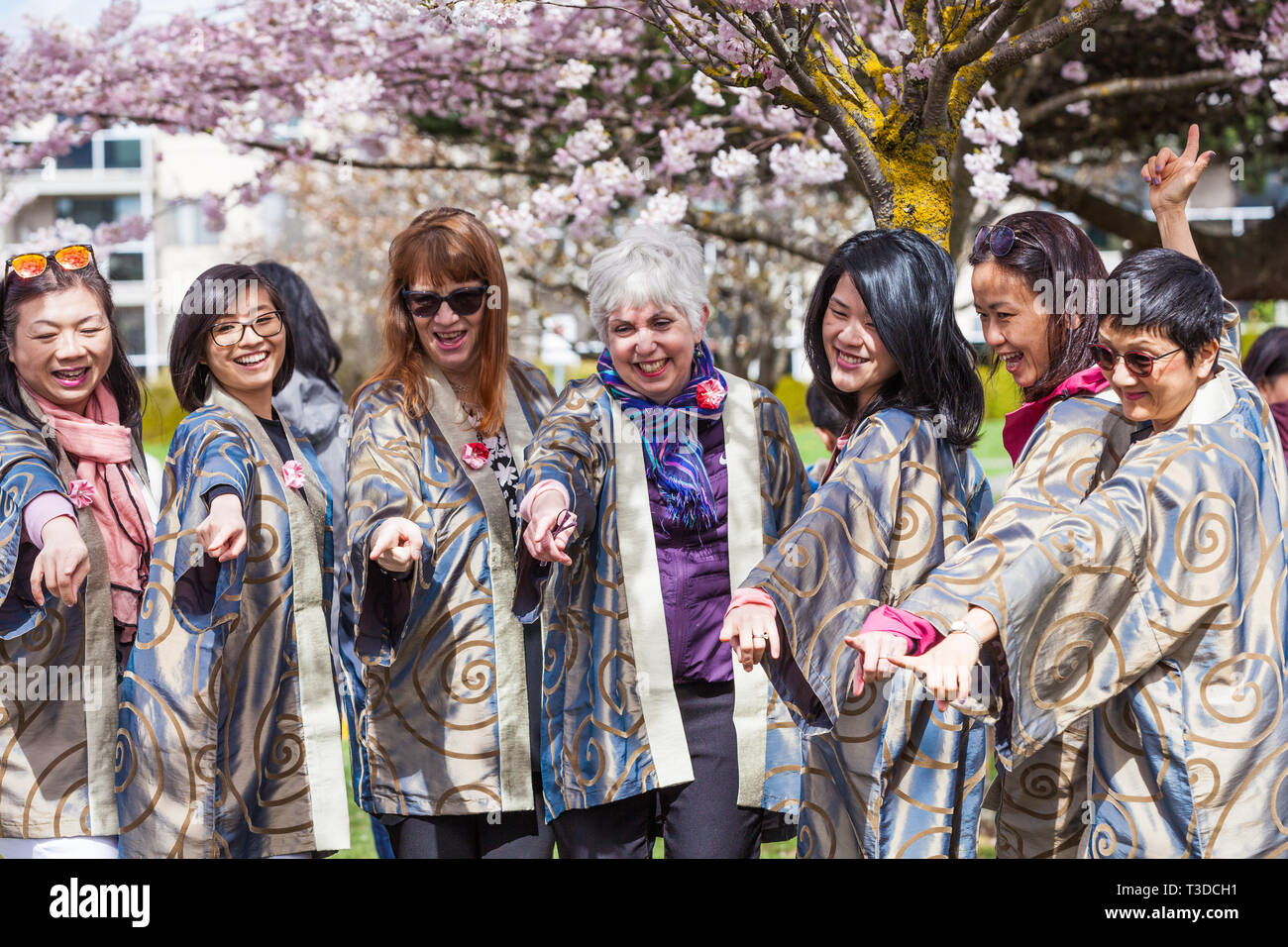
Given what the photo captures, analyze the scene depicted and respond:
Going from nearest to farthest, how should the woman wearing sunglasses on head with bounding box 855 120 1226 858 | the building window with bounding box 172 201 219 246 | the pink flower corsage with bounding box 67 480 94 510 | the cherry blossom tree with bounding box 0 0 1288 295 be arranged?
the woman wearing sunglasses on head with bounding box 855 120 1226 858 < the pink flower corsage with bounding box 67 480 94 510 < the cherry blossom tree with bounding box 0 0 1288 295 < the building window with bounding box 172 201 219 246

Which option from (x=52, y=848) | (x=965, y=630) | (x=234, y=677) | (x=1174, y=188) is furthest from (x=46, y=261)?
(x=1174, y=188)

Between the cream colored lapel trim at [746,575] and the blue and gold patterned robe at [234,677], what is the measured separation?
0.90 m

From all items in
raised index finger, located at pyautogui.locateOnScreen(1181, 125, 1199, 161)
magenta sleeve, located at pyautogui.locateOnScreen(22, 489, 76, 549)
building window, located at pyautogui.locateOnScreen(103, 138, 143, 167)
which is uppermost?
building window, located at pyautogui.locateOnScreen(103, 138, 143, 167)

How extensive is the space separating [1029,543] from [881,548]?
34cm

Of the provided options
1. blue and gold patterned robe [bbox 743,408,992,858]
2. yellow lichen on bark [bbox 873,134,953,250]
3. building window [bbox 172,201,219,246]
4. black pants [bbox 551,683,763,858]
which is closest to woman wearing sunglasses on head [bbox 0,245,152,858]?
black pants [bbox 551,683,763,858]

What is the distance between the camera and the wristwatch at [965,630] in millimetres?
2002

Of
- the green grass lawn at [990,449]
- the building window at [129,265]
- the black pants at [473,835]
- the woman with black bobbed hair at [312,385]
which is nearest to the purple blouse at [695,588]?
the black pants at [473,835]

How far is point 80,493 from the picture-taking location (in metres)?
2.76

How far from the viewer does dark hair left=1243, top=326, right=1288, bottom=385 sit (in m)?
3.75

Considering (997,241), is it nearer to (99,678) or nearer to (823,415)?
(823,415)

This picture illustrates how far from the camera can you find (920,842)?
236 centimetres

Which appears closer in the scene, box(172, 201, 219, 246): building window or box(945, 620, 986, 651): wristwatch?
box(945, 620, 986, 651): wristwatch

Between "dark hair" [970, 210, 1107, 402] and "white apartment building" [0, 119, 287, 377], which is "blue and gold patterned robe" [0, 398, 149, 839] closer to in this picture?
"dark hair" [970, 210, 1107, 402]

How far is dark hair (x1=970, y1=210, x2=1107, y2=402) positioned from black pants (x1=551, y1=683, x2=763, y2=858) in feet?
3.10
